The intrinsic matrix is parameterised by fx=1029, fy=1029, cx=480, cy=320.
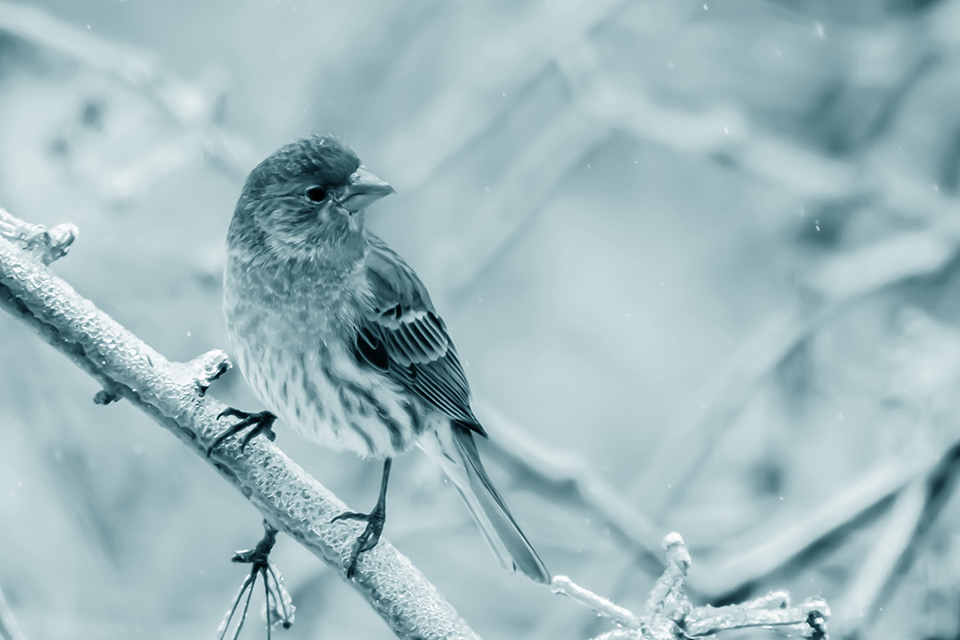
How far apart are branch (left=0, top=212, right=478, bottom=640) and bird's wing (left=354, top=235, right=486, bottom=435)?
559mm

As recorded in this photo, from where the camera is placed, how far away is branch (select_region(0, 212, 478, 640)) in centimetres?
224

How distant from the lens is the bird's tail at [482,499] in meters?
2.54

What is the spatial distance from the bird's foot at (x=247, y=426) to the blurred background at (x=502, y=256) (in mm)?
921

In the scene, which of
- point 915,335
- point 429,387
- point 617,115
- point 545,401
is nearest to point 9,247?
point 429,387

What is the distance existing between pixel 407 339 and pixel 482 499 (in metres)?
0.51

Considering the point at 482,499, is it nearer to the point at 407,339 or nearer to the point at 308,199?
the point at 407,339

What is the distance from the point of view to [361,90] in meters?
5.31

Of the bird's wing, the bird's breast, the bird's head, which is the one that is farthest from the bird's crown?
the bird's wing

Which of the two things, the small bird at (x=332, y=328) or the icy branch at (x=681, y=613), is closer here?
the icy branch at (x=681, y=613)

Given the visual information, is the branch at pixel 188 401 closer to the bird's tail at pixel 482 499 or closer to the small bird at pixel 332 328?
the small bird at pixel 332 328

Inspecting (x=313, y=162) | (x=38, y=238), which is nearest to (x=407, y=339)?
(x=313, y=162)

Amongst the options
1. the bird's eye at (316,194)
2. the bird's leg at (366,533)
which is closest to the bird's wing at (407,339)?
the bird's eye at (316,194)

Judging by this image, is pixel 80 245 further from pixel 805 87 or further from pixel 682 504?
pixel 805 87

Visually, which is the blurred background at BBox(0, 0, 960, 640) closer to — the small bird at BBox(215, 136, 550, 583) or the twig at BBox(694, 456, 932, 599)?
the twig at BBox(694, 456, 932, 599)
